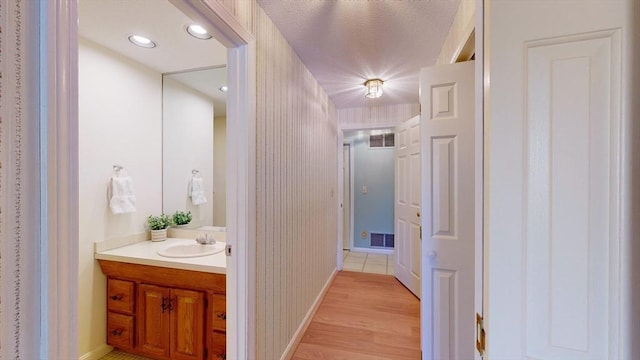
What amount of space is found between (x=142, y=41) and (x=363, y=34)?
1.58 meters

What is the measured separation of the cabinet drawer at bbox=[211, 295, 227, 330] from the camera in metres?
1.55

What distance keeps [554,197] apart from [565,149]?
11cm

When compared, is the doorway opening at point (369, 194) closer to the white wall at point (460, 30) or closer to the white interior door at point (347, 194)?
the white interior door at point (347, 194)

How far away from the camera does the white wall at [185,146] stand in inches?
92.2

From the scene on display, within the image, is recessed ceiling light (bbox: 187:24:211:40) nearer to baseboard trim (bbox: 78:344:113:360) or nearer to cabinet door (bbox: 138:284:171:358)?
cabinet door (bbox: 138:284:171:358)

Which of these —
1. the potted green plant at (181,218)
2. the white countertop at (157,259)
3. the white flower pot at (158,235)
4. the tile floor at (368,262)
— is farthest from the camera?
the tile floor at (368,262)

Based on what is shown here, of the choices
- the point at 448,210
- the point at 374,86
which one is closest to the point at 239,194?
the point at 448,210

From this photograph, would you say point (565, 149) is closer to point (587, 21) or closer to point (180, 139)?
point (587, 21)

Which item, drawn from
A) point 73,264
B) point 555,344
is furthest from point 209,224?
point 555,344

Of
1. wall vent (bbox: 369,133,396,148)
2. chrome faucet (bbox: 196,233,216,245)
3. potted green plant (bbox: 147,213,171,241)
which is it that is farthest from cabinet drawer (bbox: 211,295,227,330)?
wall vent (bbox: 369,133,396,148)

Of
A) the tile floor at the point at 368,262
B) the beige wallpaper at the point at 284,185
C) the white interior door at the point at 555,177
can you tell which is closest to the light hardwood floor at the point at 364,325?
the beige wallpaper at the point at 284,185

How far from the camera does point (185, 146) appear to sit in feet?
7.76

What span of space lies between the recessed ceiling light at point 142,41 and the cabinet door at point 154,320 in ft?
5.63

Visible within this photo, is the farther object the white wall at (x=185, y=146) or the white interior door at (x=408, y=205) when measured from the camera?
the white interior door at (x=408, y=205)
